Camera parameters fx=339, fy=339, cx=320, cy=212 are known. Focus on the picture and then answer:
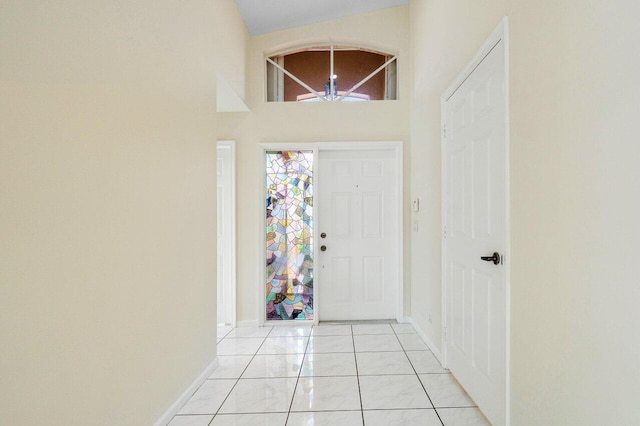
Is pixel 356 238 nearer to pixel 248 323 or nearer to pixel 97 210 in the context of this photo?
pixel 248 323

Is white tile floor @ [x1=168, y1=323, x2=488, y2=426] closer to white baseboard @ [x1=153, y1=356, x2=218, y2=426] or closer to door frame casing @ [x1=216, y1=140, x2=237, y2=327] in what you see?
white baseboard @ [x1=153, y1=356, x2=218, y2=426]

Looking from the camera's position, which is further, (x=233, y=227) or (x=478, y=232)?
(x=233, y=227)

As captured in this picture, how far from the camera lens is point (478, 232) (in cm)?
199

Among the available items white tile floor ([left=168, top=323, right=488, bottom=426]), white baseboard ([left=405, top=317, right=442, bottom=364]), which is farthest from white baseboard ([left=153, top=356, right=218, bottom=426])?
white baseboard ([left=405, top=317, right=442, bottom=364])

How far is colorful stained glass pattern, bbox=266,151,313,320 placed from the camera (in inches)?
149

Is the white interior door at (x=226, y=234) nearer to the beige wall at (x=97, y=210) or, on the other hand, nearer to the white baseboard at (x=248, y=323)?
the white baseboard at (x=248, y=323)

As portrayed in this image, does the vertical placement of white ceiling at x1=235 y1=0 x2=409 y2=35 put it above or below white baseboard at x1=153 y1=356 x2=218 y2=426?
above

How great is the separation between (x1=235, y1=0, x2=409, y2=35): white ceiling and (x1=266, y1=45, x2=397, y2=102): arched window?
30 cm

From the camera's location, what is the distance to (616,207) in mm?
975

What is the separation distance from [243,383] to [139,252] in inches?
51.4

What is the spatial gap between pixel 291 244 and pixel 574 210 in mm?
2906

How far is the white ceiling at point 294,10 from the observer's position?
3.24 m

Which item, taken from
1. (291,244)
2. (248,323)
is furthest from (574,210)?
(248,323)

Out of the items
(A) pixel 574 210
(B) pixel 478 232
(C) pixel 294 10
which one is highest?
(C) pixel 294 10
